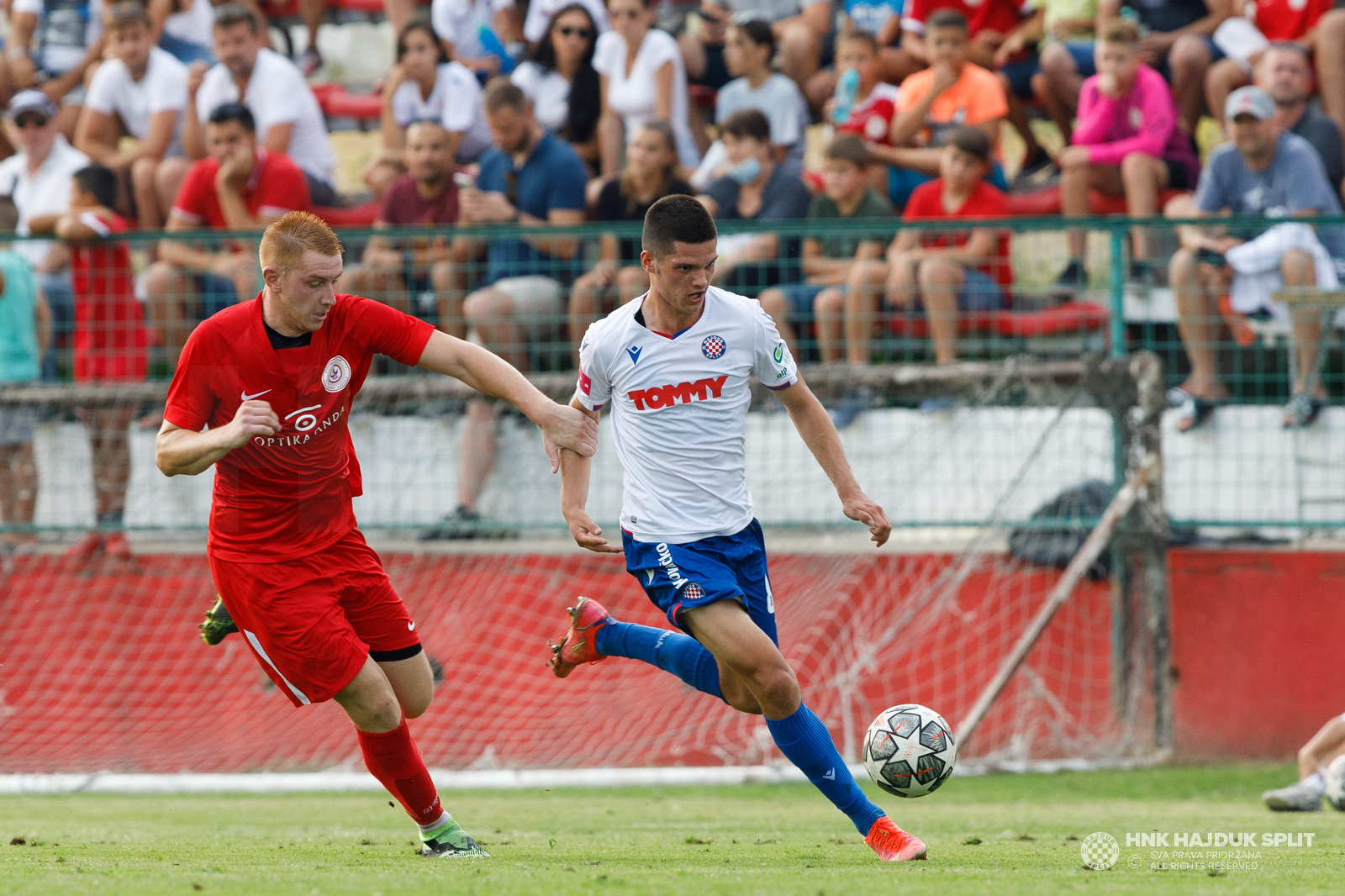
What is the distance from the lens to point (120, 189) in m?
12.6

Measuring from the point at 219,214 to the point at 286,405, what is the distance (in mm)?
6493

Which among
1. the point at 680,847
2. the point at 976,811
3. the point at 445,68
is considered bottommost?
the point at 976,811

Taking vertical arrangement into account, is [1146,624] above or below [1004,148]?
below

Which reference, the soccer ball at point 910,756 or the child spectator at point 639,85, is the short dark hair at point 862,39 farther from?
the soccer ball at point 910,756

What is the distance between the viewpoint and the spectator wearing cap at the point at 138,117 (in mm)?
12445

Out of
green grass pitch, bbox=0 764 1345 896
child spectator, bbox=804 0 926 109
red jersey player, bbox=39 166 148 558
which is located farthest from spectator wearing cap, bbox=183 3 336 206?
green grass pitch, bbox=0 764 1345 896

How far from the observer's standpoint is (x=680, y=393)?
583 cm

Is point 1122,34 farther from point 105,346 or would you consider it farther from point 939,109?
point 105,346

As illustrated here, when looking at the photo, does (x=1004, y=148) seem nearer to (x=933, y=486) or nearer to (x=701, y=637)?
(x=933, y=486)

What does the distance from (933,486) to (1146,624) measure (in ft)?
5.57

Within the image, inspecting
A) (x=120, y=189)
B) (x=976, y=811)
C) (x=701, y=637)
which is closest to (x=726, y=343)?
(x=701, y=637)

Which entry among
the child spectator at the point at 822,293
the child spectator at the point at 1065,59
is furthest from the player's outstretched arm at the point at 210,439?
the child spectator at the point at 1065,59

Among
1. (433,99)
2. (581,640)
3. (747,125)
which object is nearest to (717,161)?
(747,125)

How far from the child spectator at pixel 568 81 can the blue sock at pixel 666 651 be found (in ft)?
21.5
